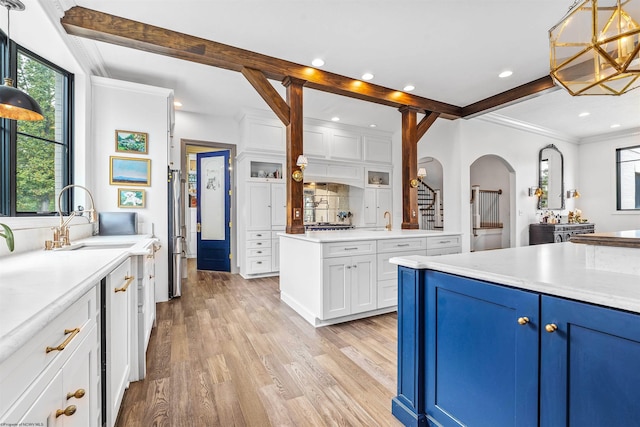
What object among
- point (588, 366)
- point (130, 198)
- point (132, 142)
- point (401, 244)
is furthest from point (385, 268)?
point (132, 142)

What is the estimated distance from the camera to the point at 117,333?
152cm

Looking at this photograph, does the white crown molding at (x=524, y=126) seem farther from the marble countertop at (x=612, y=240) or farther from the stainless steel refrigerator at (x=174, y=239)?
the stainless steel refrigerator at (x=174, y=239)

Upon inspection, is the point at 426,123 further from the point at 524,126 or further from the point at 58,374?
the point at 58,374

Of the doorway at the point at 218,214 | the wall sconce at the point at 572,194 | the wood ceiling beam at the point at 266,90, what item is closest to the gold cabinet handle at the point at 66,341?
the wood ceiling beam at the point at 266,90

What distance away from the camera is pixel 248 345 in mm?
2525

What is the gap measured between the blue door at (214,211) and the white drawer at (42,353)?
4.64 metres

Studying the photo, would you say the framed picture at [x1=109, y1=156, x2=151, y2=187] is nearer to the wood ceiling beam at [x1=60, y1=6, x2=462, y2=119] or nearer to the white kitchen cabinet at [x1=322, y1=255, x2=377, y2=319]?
the wood ceiling beam at [x1=60, y1=6, x2=462, y2=119]

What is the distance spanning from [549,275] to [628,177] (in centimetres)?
891

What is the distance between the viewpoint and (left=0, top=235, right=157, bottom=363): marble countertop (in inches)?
24.2

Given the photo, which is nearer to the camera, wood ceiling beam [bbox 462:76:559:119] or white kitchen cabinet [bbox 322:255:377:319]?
white kitchen cabinet [bbox 322:255:377:319]

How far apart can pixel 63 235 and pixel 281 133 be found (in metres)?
3.96

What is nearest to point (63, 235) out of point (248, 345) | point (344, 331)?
point (248, 345)

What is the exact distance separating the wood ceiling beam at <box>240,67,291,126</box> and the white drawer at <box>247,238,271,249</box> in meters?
2.38

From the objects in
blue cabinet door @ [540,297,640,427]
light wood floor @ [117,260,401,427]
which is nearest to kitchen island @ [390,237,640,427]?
blue cabinet door @ [540,297,640,427]
